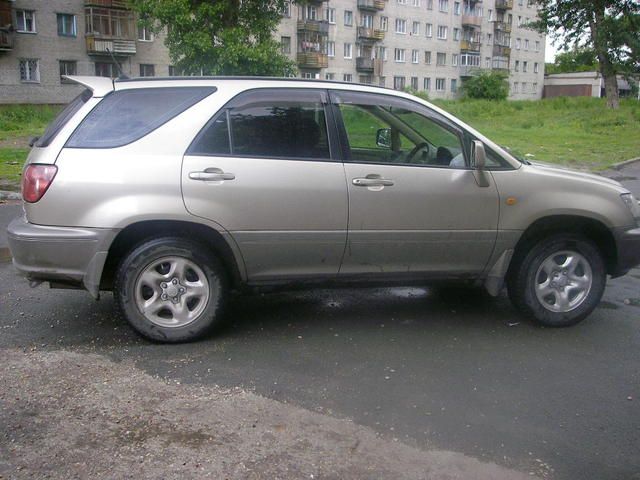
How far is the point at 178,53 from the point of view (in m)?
31.0

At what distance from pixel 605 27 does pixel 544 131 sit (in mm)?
14882

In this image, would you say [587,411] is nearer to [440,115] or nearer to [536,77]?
[440,115]

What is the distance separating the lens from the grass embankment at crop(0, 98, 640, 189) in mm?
18500

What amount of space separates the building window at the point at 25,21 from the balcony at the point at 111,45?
3.38 meters

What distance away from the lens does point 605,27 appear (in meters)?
40.0

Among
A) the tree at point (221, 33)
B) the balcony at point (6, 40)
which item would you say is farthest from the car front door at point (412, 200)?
the balcony at point (6, 40)

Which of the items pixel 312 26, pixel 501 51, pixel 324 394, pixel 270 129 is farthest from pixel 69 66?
pixel 501 51

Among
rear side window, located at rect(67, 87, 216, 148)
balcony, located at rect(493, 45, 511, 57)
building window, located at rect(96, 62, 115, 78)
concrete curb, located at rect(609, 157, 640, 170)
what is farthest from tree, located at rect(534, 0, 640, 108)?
rear side window, located at rect(67, 87, 216, 148)

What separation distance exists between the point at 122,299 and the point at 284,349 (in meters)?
1.17

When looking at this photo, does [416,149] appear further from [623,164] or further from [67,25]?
[67,25]

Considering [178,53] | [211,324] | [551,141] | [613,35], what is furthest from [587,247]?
[613,35]

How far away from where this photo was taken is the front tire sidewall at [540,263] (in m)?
5.13

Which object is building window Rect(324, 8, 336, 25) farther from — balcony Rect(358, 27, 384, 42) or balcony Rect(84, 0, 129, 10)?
balcony Rect(84, 0, 129, 10)

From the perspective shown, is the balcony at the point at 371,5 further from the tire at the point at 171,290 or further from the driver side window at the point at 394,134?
the tire at the point at 171,290
